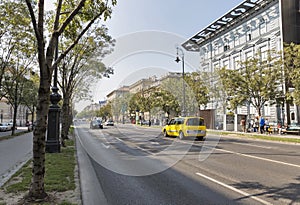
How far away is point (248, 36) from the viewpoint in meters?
39.2

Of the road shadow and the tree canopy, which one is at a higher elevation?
the tree canopy

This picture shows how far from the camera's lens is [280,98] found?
26.7 meters

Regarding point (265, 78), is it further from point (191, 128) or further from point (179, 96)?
point (179, 96)

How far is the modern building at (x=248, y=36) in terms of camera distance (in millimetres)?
32750

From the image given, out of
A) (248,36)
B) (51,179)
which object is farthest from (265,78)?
(51,179)

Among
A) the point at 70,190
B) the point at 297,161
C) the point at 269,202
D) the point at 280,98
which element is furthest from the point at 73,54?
the point at 280,98

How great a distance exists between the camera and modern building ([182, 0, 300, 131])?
107 ft

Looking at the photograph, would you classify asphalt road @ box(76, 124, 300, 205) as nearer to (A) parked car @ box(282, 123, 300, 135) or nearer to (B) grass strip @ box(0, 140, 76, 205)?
(B) grass strip @ box(0, 140, 76, 205)

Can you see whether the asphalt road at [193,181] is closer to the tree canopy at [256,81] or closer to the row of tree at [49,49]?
the row of tree at [49,49]

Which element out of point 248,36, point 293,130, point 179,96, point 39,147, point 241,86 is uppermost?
point 248,36

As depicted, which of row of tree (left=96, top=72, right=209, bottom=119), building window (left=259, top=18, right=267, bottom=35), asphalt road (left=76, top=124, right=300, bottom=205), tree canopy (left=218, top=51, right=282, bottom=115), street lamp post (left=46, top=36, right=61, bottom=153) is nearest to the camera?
asphalt road (left=76, top=124, right=300, bottom=205)

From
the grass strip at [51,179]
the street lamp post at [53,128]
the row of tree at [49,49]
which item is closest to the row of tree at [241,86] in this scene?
the row of tree at [49,49]

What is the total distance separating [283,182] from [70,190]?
537 cm

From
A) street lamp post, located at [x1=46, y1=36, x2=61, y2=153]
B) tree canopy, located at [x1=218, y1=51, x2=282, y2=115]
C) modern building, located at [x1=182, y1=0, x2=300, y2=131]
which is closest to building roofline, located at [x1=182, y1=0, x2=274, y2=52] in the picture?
modern building, located at [x1=182, y1=0, x2=300, y2=131]
